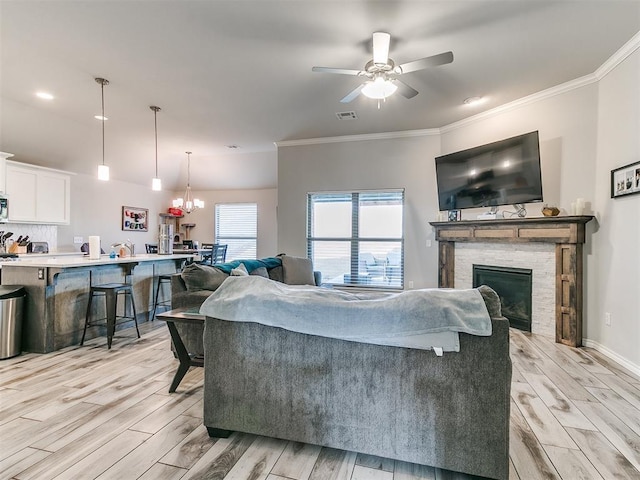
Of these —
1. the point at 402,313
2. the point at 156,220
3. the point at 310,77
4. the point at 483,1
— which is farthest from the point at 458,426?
the point at 156,220

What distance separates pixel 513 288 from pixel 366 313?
359cm

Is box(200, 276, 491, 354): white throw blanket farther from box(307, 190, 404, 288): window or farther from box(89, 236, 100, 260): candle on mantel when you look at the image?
box(307, 190, 404, 288): window

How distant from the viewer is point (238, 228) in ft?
28.3

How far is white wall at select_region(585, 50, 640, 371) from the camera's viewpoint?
3.06m

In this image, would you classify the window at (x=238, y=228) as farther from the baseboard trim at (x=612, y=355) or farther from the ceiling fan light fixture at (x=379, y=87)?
the baseboard trim at (x=612, y=355)

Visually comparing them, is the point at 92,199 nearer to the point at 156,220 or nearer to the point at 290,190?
the point at 156,220

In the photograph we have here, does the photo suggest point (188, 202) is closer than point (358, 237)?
No

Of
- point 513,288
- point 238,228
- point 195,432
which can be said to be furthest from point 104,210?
point 513,288

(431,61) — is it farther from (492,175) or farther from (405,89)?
(492,175)

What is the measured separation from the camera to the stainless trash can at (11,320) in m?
3.28

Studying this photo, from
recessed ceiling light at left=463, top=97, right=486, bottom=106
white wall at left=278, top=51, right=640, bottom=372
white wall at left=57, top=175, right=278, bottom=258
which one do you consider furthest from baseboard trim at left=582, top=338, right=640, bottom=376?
white wall at left=57, top=175, right=278, bottom=258

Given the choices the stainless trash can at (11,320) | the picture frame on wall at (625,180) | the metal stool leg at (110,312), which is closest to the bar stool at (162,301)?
the metal stool leg at (110,312)

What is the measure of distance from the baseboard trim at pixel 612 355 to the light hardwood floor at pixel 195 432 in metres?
0.08

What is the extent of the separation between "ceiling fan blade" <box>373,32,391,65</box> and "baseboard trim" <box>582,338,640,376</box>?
3.45 metres
